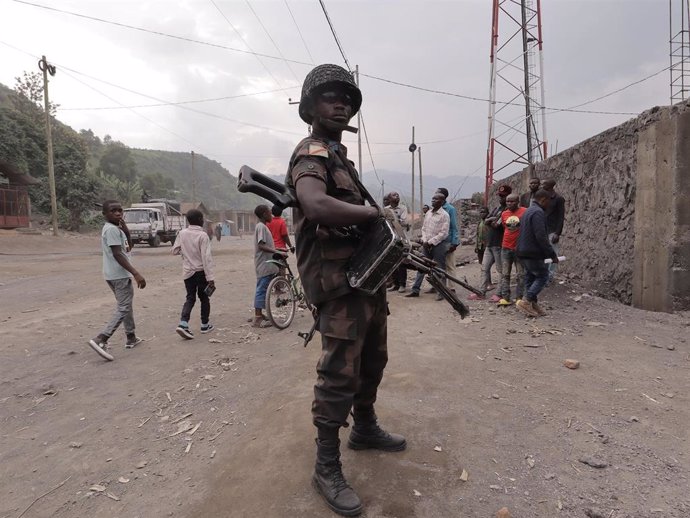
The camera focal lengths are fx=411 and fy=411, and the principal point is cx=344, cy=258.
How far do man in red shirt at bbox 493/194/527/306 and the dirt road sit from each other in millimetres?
592

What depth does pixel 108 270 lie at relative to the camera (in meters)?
4.69

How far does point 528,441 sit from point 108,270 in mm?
4507

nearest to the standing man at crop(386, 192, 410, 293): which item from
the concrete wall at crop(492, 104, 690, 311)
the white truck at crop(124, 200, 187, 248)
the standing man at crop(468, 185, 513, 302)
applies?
the standing man at crop(468, 185, 513, 302)

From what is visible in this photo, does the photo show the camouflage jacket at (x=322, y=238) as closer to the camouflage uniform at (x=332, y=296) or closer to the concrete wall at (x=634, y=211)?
the camouflage uniform at (x=332, y=296)

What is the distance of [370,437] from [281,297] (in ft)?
12.4

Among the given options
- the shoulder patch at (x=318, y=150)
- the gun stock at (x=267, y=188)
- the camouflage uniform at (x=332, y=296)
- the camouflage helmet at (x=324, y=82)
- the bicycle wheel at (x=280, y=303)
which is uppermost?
the camouflage helmet at (x=324, y=82)

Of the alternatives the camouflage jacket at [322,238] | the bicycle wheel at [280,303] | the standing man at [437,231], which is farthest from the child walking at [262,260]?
the camouflage jacket at [322,238]

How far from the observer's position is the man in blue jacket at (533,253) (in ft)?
17.0

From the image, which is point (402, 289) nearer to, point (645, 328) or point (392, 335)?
point (392, 335)

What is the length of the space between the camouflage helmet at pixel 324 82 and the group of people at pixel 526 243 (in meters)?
3.92

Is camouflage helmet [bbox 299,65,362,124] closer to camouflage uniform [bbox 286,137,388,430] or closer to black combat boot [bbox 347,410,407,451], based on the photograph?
camouflage uniform [bbox 286,137,388,430]

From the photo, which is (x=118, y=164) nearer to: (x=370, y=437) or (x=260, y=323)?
(x=260, y=323)

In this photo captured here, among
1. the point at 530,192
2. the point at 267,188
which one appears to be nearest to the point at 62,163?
the point at 530,192

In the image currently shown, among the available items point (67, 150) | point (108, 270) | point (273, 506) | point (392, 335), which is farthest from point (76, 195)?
point (273, 506)
